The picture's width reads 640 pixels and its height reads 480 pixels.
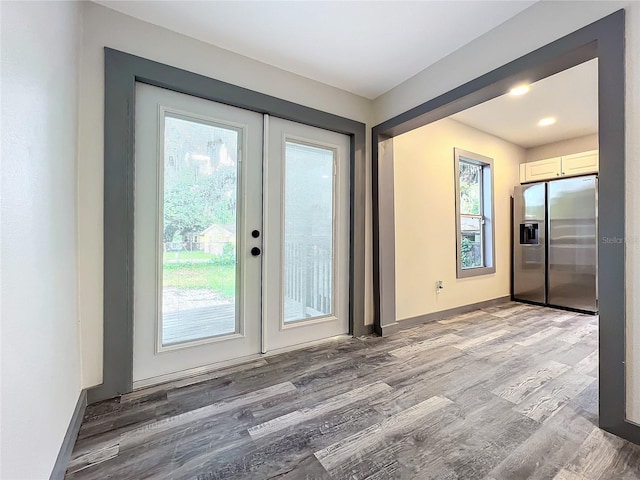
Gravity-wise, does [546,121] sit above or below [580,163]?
above

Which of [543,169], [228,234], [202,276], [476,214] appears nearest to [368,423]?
[202,276]

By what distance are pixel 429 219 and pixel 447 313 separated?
1256 millimetres

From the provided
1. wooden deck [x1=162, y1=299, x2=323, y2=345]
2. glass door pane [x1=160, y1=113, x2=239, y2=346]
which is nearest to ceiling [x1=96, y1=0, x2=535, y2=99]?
glass door pane [x1=160, y1=113, x2=239, y2=346]

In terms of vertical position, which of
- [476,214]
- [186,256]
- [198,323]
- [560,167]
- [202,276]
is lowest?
[198,323]

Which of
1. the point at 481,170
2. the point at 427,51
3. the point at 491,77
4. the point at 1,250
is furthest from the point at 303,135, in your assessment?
the point at 481,170

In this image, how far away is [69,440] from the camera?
51.2 inches

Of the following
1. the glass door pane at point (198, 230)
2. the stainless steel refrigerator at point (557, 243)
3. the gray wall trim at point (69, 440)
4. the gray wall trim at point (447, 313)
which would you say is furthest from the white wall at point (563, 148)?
the gray wall trim at point (69, 440)

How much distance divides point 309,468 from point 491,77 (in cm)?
262

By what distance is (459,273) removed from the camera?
371cm

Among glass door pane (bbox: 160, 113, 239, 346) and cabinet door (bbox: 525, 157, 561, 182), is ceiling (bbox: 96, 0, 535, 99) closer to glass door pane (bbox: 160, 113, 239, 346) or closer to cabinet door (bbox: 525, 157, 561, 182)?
glass door pane (bbox: 160, 113, 239, 346)

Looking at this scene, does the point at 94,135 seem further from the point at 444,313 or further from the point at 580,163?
the point at 580,163

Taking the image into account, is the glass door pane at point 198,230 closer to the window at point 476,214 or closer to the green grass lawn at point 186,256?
the green grass lawn at point 186,256

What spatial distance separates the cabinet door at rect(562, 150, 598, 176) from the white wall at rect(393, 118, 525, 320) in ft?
3.32

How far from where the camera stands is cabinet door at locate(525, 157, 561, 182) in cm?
411
